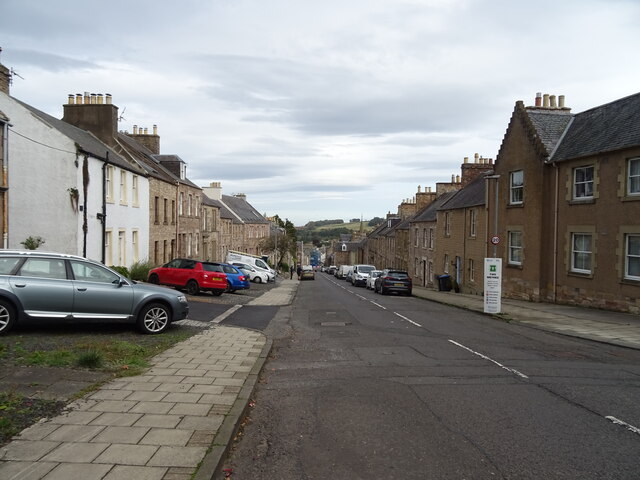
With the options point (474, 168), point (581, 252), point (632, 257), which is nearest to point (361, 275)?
point (474, 168)

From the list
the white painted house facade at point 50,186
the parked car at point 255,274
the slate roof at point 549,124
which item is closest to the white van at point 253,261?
the parked car at point 255,274

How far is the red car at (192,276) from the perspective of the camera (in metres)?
23.3

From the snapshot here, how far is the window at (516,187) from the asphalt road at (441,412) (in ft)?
46.7

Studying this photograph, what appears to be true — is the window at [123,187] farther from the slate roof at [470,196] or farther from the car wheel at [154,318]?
the slate roof at [470,196]

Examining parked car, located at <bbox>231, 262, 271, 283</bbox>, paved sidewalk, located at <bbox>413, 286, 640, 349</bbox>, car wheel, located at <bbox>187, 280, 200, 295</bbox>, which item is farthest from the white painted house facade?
parked car, located at <bbox>231, 262, 271, 283</bbox>

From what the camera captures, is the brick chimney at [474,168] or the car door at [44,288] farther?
the brick chimney at [474,168]

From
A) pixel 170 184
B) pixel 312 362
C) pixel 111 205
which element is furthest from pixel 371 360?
pixel 170 184

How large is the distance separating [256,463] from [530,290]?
70.9ft

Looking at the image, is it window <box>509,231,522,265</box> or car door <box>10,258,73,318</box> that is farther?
window <box>509,231,522,265</box>

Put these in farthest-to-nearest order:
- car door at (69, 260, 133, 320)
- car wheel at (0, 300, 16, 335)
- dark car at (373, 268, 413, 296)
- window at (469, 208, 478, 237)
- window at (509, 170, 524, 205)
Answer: window at (469, 208, 478, 237), dark car at (373, 268, 413, 296), window at (509, 170, 524, 205), car door at (69, 260, 133, 320), car wheel at (0, 300, 16, 335)

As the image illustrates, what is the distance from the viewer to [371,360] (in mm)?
9727

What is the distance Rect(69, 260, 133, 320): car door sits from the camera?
420 inches

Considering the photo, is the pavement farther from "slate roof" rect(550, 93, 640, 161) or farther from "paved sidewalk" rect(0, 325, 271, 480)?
"slate roof" rect(550, 93, 640, 161)

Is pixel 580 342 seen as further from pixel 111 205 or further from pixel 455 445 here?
pixel 111 205
